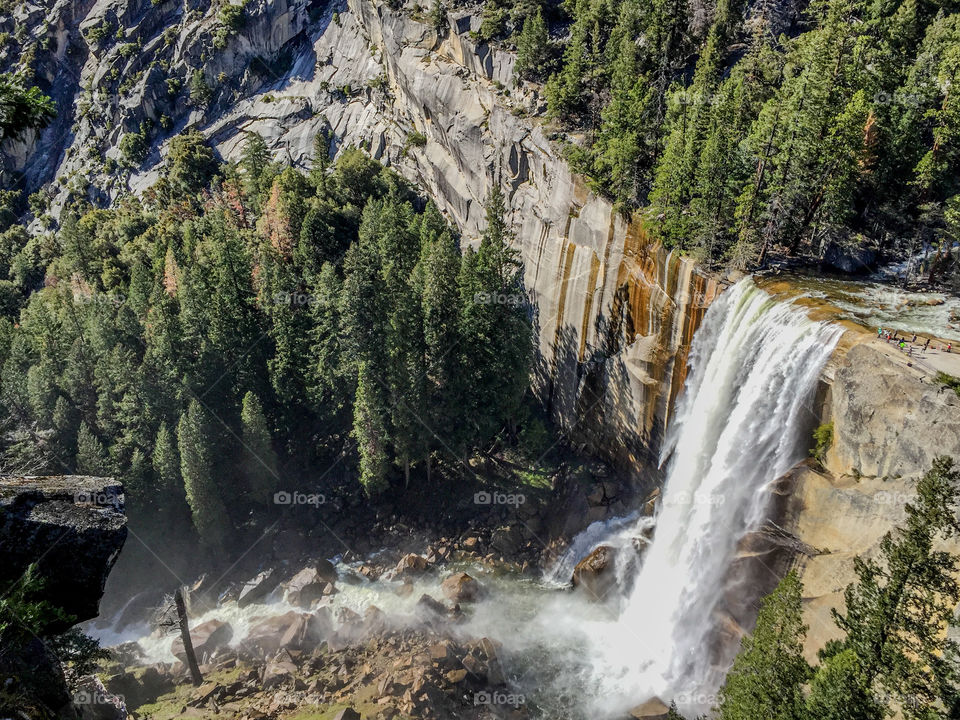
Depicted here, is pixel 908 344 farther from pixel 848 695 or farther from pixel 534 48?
pixel 534 48

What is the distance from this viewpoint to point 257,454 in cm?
4238

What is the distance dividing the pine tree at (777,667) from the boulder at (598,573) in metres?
16.6

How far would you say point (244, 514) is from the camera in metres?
44.5

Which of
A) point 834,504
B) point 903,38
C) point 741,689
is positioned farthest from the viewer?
point 903,38

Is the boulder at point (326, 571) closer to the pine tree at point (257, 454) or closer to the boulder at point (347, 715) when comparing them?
the pine tree at point (257, 454)

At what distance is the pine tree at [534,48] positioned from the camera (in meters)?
48.5

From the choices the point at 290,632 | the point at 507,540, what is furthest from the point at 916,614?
the point at 290,632

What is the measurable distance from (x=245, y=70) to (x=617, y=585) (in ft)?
290

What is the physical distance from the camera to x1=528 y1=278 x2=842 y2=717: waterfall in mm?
26453

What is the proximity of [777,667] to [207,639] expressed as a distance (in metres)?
31.8

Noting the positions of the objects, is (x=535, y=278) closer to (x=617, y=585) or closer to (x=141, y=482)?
(x=617, y=585)

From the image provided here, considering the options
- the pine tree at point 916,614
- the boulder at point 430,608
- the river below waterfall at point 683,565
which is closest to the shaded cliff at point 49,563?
the pine tree at point 916,614

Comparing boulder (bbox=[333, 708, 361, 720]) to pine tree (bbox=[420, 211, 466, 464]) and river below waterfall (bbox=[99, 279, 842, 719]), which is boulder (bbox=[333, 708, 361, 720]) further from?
pine tree (bbox=[420, 211, 466, 464])

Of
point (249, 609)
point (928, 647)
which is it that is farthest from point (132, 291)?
point (928, 647)
